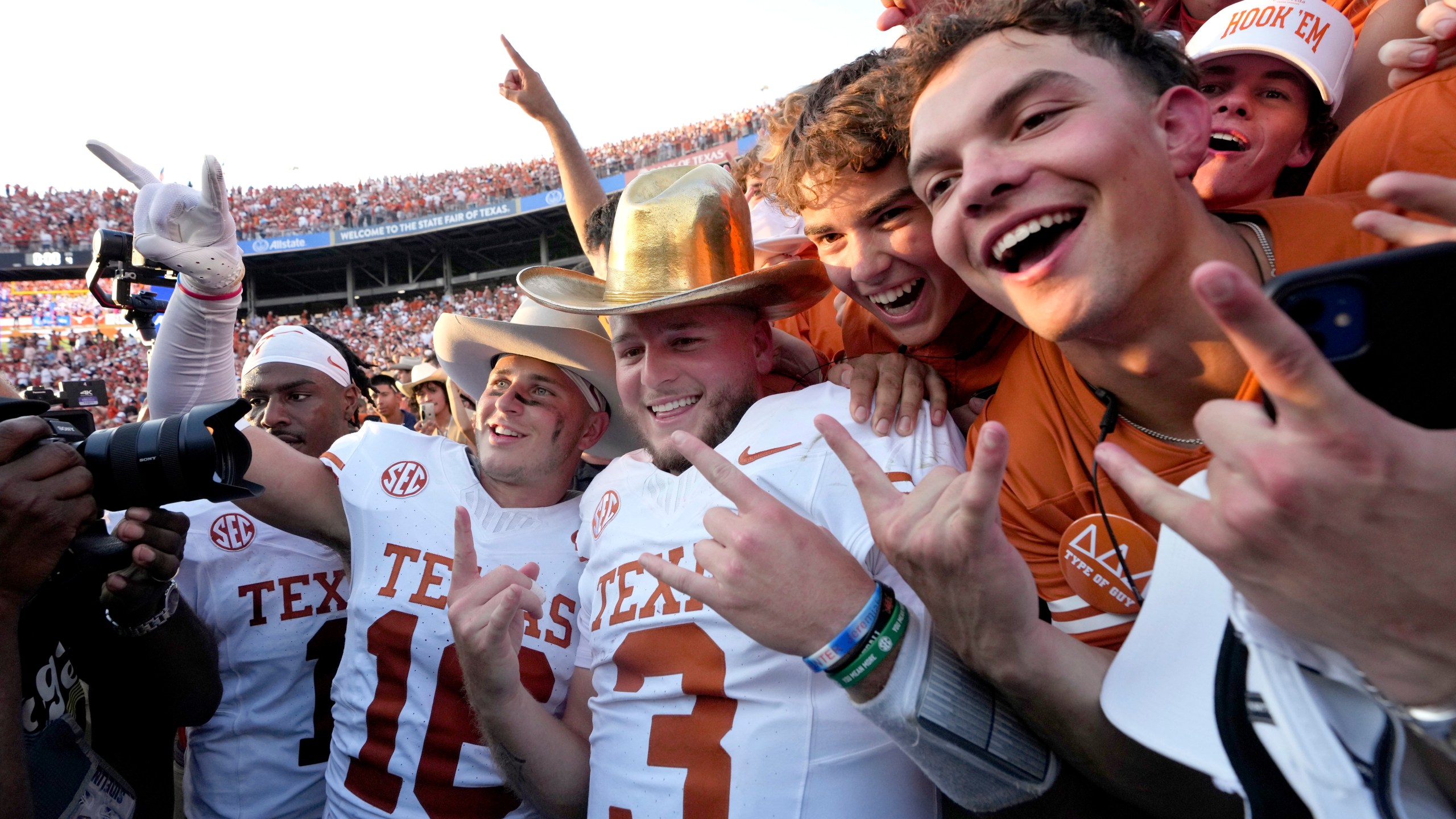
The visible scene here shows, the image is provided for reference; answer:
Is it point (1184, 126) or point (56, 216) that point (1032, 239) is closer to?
point (1184, 126)

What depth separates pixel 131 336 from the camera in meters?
24.6

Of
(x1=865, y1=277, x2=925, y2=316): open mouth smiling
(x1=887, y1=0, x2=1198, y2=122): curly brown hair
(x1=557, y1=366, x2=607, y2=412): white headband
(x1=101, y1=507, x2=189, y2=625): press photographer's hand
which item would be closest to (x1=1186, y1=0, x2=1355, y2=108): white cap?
(x1=887, y1=0, x2=1198, y2=122): curly brown hair

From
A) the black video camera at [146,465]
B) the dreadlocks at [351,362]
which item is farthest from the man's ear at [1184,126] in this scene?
the dreadlocks at [351,362]

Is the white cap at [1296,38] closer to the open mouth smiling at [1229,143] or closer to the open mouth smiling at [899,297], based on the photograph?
the open mouth smiling at [1229,143]

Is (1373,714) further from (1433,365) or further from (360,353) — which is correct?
(360,353)

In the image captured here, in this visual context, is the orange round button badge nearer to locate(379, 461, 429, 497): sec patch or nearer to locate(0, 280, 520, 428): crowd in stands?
locate(379, 461, 429, 497): sec patch

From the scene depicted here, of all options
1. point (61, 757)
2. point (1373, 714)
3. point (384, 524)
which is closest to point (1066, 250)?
point (1373, 714)

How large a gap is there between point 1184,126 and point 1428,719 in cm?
115

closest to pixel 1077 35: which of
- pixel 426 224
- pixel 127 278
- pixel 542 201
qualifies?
pixel 127 278

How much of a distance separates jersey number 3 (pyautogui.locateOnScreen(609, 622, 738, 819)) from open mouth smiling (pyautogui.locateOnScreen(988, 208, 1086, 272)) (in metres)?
1.04

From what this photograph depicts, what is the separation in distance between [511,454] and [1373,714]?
2315mm

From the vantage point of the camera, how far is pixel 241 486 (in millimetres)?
1927

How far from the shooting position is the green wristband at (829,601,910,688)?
130cm

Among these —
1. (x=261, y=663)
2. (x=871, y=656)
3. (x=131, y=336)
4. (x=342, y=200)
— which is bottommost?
(x=261, y=663)
